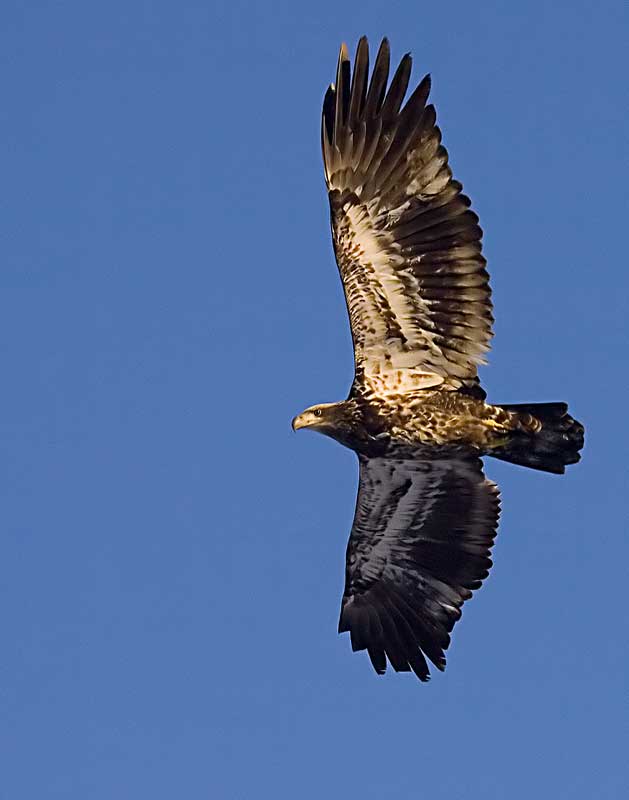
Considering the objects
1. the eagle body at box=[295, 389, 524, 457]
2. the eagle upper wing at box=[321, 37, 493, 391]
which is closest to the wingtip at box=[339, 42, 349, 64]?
the eagle upper wing at box=[321, 37, 493, 391]

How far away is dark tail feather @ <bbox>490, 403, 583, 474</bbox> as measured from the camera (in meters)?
16.0

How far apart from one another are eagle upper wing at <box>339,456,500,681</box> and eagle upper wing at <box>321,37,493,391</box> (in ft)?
3.76

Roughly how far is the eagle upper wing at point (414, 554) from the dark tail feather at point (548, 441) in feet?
2.34

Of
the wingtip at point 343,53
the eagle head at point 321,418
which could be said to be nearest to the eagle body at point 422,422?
the eagle head at point 321,418

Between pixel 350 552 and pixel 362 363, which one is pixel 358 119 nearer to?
pixel 362 363

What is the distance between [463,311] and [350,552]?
10.5ft

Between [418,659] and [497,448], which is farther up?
[497,448]

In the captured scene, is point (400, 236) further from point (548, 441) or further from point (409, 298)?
point (548, 441)

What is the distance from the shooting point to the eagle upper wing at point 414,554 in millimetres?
17000

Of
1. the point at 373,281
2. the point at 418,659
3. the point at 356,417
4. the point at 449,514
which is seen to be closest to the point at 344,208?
the point at 373,281

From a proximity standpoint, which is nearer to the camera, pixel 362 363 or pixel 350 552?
pixel 362 363

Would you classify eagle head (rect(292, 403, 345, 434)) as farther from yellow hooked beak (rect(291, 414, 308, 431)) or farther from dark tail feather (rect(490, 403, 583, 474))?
dark tail feather (rect(490, 403, 583, 474))

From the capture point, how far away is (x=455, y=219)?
15.7m

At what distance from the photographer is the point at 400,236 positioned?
16016mm
